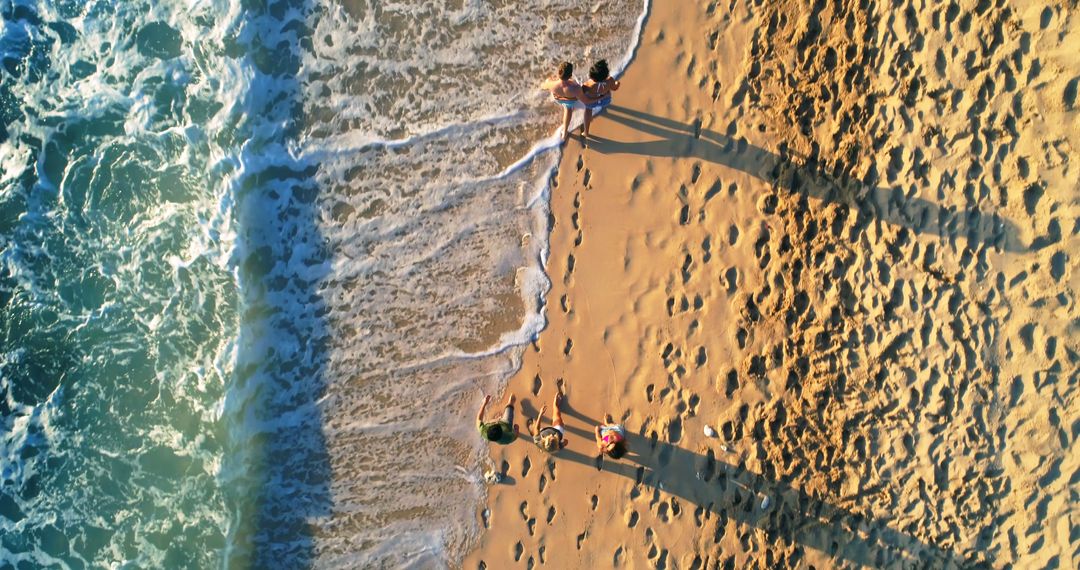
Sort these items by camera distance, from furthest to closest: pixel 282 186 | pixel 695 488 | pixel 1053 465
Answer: pixel 282 186
pixel 695 488
pixel 1053 465

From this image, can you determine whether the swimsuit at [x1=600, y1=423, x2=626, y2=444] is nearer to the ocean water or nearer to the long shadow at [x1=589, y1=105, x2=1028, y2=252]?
the ocean water

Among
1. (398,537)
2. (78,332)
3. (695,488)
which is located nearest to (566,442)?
(695,488)

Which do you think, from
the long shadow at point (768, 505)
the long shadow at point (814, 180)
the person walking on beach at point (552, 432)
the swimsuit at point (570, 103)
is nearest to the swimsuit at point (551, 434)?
the person walking on beach at point (552, 432)

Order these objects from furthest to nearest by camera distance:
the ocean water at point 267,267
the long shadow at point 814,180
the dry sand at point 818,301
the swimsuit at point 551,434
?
the ocean water at point 267,267, the swimsuit at point 551,434, the long shadow at point 814,180, the dry sand at point 818,301

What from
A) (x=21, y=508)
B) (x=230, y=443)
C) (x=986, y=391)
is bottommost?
(x=21, y=508)

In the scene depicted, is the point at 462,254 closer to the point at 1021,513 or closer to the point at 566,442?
the point at 566,442

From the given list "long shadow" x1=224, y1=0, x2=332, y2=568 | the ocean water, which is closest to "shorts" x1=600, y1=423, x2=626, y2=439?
the ocean water

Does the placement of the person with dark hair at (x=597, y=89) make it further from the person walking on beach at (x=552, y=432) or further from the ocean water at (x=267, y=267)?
the person walking on beach at (x=552, y=432)
